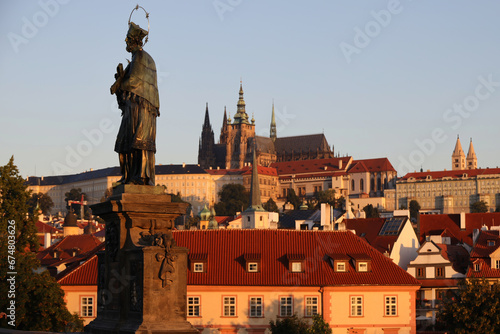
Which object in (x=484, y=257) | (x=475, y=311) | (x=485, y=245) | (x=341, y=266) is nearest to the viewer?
(x=475, y=311)

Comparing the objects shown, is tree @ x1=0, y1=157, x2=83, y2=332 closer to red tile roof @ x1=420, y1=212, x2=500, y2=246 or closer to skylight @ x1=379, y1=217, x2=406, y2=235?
skylight @ x1=379, y1=217, x2=406, y2=235

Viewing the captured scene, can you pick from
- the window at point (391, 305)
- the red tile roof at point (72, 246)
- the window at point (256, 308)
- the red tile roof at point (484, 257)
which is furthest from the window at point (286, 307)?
the red tile roof at point (72, 246)

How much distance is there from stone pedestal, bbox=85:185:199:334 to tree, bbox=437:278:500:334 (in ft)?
79.3

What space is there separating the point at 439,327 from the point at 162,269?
28.7 m

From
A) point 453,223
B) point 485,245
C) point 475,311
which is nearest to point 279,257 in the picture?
point 475,311

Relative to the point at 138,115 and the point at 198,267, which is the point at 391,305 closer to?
the point at 198,267

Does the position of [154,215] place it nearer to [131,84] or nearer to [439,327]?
[131,84]

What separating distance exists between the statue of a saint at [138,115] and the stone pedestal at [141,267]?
1.25ft

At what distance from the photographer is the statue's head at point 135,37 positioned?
1508 cm

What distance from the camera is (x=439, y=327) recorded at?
132 feet

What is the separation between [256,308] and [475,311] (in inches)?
337

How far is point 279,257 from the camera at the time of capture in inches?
1599

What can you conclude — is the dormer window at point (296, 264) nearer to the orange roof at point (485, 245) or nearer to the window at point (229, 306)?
the window at point (229, 306)

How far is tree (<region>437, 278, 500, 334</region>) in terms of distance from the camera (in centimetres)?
3634
